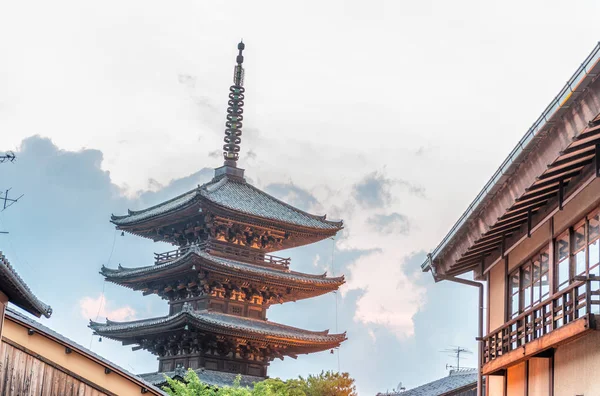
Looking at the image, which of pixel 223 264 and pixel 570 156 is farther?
pixel 223 264

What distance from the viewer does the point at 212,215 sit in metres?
45.7

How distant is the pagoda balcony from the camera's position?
45719mm

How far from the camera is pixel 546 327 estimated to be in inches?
651

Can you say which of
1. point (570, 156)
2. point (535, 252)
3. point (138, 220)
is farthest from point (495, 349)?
point (138, 220)

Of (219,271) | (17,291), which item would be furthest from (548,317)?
(219,271)

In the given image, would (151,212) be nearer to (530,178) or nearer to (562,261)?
(562,261)

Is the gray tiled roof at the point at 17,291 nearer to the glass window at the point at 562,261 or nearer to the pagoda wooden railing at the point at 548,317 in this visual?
the pagoda wooden railing at the point at 548,317

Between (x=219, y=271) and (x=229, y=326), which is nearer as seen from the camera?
(x=229, y=326)

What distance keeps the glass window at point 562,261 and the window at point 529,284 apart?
1.76 feet

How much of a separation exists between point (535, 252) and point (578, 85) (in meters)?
6.50

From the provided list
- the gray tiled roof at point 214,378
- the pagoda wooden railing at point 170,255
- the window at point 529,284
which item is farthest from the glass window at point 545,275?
the pagoda wooden railing at point 170,255

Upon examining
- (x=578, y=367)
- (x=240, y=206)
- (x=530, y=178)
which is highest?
(x=240, y=206)

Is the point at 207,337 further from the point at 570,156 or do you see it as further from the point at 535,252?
the point at 570,156

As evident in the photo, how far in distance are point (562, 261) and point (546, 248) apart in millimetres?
1014
